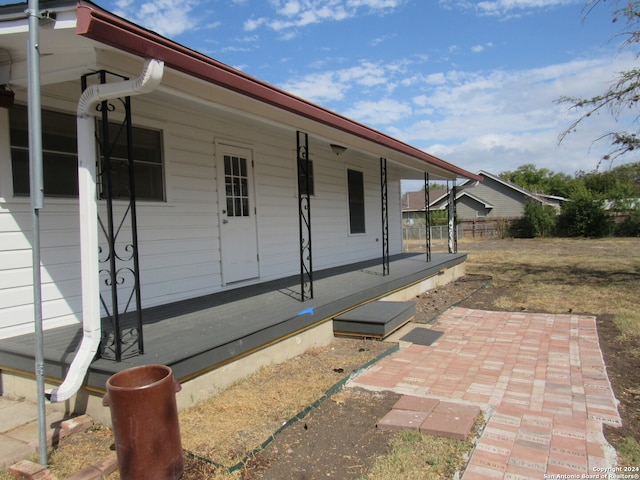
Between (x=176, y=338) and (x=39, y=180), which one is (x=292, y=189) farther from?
(x=39, y=180)

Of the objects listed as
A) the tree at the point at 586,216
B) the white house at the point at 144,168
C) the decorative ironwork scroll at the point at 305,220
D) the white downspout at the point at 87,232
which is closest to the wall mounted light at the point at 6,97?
the white house at the point at 144,168

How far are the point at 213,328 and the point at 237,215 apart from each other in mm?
2634

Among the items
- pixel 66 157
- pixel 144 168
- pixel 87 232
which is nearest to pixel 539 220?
pixel 144 168

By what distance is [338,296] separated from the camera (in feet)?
18.6

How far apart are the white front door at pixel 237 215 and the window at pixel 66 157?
A: 1069 mm

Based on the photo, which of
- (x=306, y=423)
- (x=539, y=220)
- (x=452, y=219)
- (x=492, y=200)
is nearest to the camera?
(x=306, y=423)

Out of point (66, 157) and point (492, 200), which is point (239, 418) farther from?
point (492, 200)

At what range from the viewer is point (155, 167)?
5211 millimetres

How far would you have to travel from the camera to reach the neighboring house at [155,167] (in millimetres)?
3045

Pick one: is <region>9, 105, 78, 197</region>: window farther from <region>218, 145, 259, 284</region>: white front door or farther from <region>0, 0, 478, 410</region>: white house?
<region>218, 145, 259, 284</region>: white front door

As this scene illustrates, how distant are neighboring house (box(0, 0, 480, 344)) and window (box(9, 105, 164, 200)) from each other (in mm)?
11

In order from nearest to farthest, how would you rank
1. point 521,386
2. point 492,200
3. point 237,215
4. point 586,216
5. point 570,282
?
point 521,386
point 237,215
point 570,282
point 586,216
point 492,200

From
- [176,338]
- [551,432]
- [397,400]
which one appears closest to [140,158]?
[176,338]

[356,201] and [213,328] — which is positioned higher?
[356,201]
